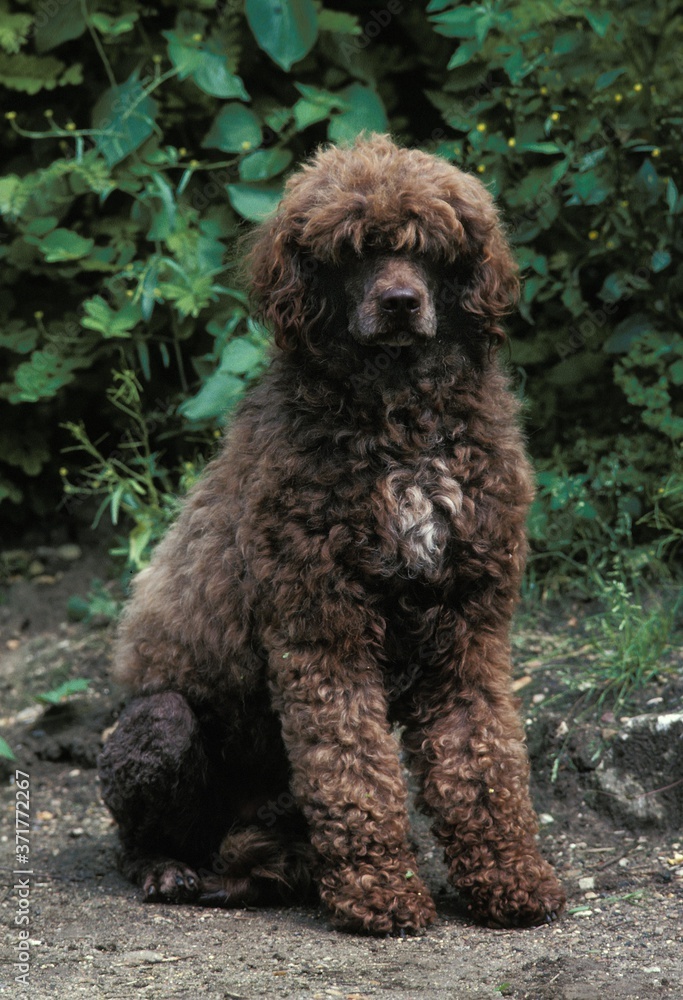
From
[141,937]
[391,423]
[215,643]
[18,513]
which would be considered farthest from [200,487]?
[18,513]

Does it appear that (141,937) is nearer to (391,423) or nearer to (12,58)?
(391,423)

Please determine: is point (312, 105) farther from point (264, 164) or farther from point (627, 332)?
point (627, 332)

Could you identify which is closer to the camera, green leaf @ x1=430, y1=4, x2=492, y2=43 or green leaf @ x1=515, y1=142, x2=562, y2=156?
green leaf @ x1=430, y1=4, x2=492, y2=43

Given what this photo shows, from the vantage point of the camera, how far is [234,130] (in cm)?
610

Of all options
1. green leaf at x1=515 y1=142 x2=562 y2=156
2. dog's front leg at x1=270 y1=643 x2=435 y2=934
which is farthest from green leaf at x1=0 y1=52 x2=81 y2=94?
dog's front leg at x1=270 y1=643 x2=435 y2=934

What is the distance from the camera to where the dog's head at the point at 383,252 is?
3553mm

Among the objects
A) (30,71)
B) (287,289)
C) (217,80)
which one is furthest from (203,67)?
(287,289)

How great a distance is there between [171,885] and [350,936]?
2.33 feet

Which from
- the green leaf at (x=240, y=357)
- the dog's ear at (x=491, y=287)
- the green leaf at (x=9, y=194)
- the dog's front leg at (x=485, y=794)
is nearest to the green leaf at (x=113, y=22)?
the green leaf at (x=9, y=194)

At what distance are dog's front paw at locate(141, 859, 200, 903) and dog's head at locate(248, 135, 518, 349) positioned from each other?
176 cm

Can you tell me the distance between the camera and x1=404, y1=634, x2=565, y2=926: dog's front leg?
12.5 ft

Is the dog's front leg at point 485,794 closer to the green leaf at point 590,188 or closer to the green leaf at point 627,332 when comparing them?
the green leaf at point 627,332

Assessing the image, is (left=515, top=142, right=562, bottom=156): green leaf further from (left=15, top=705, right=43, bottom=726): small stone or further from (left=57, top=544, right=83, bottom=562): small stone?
(left=15, top=705, right=43, bottom=726): small stone

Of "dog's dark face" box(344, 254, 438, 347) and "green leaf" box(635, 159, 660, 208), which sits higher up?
"green leaf" box(635, 159, 660, 208)
